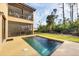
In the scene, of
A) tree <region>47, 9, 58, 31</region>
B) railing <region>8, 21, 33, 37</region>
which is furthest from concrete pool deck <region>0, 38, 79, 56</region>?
tree <region>47, 9, 58, 31</region>

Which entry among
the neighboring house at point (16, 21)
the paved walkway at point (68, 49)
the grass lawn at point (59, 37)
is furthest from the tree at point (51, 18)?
the paved walkway at point (68, 49)

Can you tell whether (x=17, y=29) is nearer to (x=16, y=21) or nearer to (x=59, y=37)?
(x=16, y=21)

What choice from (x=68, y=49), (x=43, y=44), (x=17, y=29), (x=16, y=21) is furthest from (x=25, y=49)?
(x=68, y=49)

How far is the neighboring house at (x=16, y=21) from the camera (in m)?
5.89

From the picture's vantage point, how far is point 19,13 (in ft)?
19.9

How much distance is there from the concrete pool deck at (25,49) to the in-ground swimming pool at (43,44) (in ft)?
0.57

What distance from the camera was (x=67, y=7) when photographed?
589 centimetres

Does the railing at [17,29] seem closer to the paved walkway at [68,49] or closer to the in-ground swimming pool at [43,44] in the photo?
the in-ground swimming pool at [43,44]

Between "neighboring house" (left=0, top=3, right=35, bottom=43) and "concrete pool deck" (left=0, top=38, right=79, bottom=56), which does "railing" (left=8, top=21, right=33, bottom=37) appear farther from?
"concrete pool deck" (left=0, top=38, right=79, bottom=56)

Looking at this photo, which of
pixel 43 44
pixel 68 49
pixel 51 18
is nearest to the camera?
pixel 68 49

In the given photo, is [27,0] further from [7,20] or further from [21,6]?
[7,20]

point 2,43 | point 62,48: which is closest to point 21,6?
point 2,43

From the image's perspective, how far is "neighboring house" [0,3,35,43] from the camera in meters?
5.89

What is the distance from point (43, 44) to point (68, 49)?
914 millimetres
